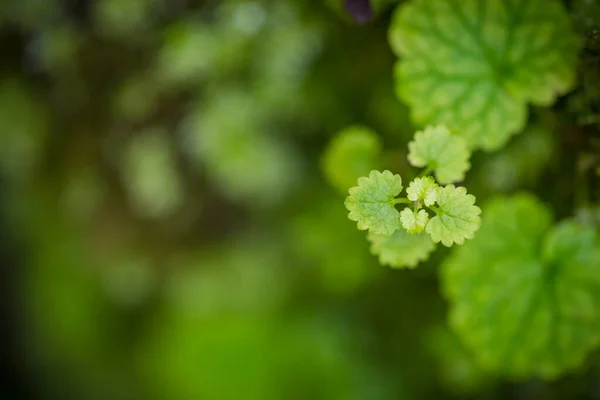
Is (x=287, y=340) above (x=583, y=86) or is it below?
below

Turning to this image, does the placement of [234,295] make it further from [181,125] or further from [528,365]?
[528,365]

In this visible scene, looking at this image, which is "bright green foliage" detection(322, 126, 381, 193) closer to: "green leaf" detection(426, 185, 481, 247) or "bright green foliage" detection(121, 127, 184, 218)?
"green leaf" detection(426, 185, 481, 247)

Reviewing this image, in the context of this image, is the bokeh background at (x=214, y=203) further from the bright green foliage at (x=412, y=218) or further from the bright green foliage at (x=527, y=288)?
the bright green foliage at (x=412, y=218)

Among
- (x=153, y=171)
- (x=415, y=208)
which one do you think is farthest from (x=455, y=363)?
(x=153, y=171)

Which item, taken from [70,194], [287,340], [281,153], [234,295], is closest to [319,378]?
[287,340]

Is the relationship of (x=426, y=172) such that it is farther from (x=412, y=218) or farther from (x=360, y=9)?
(x=360, y=9)

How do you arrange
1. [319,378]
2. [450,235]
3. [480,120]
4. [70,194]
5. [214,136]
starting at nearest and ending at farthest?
[450,235], [480,120], [214,136], [319,378], [70,194]

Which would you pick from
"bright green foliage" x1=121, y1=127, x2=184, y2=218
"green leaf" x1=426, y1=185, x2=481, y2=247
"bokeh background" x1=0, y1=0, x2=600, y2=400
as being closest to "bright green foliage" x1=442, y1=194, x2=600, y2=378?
"bokeh background" x1=0, y1=0, x2=600, y2=400
